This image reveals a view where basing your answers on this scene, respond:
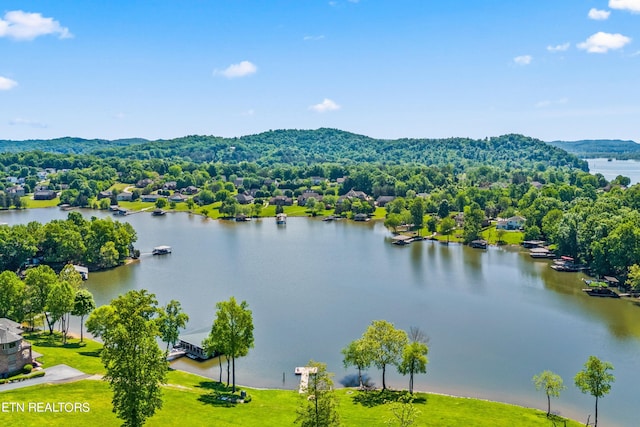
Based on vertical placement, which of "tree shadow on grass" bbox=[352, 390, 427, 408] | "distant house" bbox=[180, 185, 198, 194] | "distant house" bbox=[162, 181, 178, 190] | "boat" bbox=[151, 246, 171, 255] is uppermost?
"distant house" bbox=[162, 181, 178, 190]

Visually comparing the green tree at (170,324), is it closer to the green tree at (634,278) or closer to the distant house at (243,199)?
the green tree at (634,278)

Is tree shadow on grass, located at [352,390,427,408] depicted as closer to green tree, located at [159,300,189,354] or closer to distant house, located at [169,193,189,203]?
green tree, located at [159,300,189,354]

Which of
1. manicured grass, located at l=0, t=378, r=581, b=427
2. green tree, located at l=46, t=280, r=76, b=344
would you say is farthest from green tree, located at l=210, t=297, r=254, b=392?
green tree, located at l=46, t=280, r=76, b=344

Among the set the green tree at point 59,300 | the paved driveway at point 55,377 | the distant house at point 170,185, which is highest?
the distant house at point 170,185

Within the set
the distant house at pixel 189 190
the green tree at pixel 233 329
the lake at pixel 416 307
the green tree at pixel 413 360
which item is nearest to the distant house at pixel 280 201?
the distant house at pixel 189 190

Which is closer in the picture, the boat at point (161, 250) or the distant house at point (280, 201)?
the boat at point (161, 250)

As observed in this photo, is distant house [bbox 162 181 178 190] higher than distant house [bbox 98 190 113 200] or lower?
higher

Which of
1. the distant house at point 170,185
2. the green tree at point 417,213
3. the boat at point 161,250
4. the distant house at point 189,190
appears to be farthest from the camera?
the distant house at point 170,185
